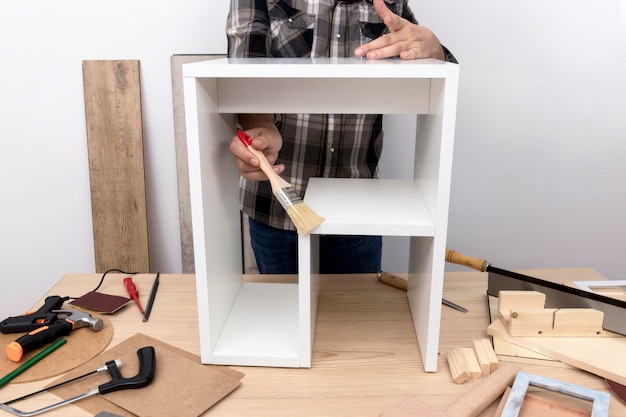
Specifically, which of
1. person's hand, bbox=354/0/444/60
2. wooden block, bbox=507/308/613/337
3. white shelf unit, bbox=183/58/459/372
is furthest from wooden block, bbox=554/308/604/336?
person's hand, bbox=354/0/444/60

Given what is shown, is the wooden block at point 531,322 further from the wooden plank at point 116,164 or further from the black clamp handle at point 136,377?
the wooden plank at point 116,164

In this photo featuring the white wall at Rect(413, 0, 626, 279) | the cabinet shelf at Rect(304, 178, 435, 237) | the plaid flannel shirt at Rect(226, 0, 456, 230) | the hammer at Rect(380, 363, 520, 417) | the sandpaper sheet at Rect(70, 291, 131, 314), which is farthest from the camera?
the white wall at Rect(413, 0, 626, 279)

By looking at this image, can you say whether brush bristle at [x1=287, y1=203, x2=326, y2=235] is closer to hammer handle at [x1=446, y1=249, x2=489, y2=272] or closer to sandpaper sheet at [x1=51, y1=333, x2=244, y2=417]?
sandpaper sheet at [x1=51, y1=333, x2=244, y2=417]

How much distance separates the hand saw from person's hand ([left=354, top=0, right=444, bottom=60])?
16.9 inches

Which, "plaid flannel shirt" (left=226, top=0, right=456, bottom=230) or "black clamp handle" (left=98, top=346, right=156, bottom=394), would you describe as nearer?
"black clamp handle" (left=98, top=346, right=156, bottom=394)

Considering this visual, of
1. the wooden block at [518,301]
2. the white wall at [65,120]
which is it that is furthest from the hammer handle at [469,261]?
the white wall at [65,120]

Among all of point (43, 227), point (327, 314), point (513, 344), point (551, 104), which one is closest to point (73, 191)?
point (43, 227)

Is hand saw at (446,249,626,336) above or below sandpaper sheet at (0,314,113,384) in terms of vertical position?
above

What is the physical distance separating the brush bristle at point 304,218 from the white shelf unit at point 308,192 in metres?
0.02

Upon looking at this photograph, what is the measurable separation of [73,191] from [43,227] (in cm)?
19

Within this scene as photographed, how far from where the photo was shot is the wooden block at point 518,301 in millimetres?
928

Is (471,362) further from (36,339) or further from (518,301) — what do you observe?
(36,339)

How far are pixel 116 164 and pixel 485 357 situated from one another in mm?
1484

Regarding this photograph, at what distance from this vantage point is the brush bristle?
0.80m
